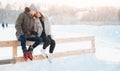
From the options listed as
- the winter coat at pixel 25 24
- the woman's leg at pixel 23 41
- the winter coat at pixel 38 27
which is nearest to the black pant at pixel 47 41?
the winter coat at pixel 38 27

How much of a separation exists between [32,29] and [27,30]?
6.5 inches

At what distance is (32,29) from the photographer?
695 cm

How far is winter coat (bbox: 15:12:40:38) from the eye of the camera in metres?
6.70

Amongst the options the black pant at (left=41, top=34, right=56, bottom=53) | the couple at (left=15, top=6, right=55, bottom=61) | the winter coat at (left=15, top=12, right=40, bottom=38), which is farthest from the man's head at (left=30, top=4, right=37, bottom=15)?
the black pant at (left=41, top=34, right=56, bottom=53)

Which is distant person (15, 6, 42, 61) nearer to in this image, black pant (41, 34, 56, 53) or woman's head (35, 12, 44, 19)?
woman's head (35, 12, 44, 19)

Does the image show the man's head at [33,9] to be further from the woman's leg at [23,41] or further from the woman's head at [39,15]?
the woman's leg at [23,41]

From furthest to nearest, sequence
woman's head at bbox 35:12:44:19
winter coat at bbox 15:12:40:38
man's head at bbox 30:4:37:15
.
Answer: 1. woman's head at bbox 35:12:44:19
2. man's head at bbox 30:4:37:15
3. winter coat at bbox 15:12:40:38

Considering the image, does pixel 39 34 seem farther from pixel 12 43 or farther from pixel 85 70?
pixel 85 70

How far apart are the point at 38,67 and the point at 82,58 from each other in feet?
5.38

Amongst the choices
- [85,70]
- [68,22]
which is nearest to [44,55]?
[85,70]

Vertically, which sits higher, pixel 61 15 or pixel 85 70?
pixel 85 70

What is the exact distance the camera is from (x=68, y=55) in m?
8.22

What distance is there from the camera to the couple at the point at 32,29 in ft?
22.1

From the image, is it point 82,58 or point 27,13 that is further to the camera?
point 82,58
